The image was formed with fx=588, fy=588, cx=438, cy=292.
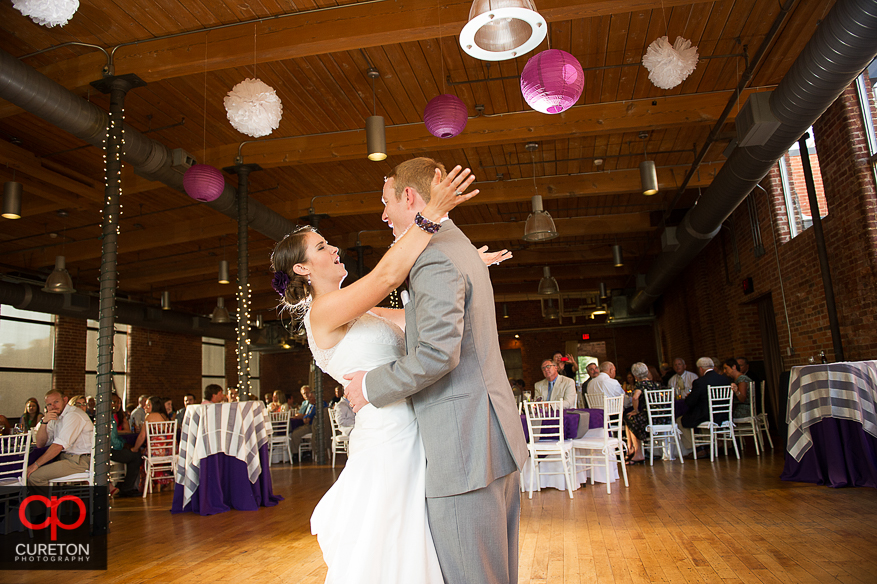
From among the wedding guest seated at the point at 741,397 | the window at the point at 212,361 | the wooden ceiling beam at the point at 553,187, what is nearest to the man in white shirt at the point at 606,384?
the wedding guest seated at the point at 741,397

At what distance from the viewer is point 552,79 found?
Answer: 3805mm

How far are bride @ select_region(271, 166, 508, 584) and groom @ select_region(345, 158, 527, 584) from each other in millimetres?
50

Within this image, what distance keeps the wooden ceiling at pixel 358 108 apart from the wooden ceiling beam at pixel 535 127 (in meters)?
0.02

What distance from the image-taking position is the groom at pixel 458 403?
4.29 ft

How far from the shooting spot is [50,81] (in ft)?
16.3

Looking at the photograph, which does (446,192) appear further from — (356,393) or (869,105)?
(869,105)

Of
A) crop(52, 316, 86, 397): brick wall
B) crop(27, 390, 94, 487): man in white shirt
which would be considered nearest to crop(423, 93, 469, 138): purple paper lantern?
crop(27, 390, 94, 487): man in white shirt

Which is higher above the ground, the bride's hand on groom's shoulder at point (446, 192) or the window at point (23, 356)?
the window at point (23, 356)

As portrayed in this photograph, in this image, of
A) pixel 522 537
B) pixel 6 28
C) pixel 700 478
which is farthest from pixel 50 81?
pixel 700 478

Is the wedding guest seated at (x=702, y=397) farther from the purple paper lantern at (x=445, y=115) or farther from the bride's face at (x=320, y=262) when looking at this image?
the bride's face at (x=320, y=262)

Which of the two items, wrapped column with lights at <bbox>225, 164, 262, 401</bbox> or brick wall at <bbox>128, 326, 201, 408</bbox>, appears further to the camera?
brick wall at <bbox>128, 326, 201, 408</bbox>

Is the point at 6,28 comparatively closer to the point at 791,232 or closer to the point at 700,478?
the point at 700,478

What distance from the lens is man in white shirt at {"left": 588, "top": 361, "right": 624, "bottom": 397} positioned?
7305 millimetres

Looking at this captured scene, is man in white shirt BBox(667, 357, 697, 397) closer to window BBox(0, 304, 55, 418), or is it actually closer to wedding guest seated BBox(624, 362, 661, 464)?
wedding guest seated BBox(624, 362, 661, 464)
